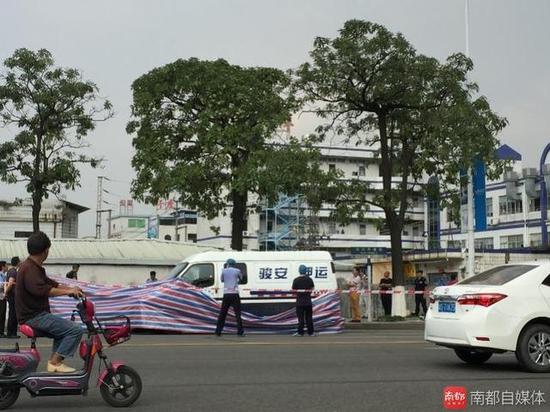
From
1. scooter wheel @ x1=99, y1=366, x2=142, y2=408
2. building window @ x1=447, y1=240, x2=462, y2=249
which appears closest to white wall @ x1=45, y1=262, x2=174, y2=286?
scooter wheel @ x1=99, y1=366, x2=142, y2=408

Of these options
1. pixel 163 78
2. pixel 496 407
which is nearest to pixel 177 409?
pixel 496 407

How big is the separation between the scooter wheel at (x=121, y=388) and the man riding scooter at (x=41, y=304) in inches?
16.7

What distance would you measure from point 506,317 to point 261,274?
34.0ft

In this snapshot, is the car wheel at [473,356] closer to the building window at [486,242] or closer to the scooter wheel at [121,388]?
the scooter wheel at [121,388]

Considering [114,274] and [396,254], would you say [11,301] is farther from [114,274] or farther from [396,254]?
[114,274]

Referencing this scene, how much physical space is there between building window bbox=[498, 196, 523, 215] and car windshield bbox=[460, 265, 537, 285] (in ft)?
213

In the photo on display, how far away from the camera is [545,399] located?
8.00m

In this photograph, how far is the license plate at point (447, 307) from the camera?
10381 mm

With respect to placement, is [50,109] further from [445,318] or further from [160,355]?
[445,318]

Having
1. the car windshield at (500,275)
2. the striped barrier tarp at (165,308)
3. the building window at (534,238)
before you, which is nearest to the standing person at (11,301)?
the striped barrier tarp at (165,308)

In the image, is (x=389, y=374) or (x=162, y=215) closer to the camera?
(x=389, y=374)

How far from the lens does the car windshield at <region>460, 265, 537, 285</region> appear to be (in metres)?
10.4

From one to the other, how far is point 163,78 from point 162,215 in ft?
257

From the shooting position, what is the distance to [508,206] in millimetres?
74250
